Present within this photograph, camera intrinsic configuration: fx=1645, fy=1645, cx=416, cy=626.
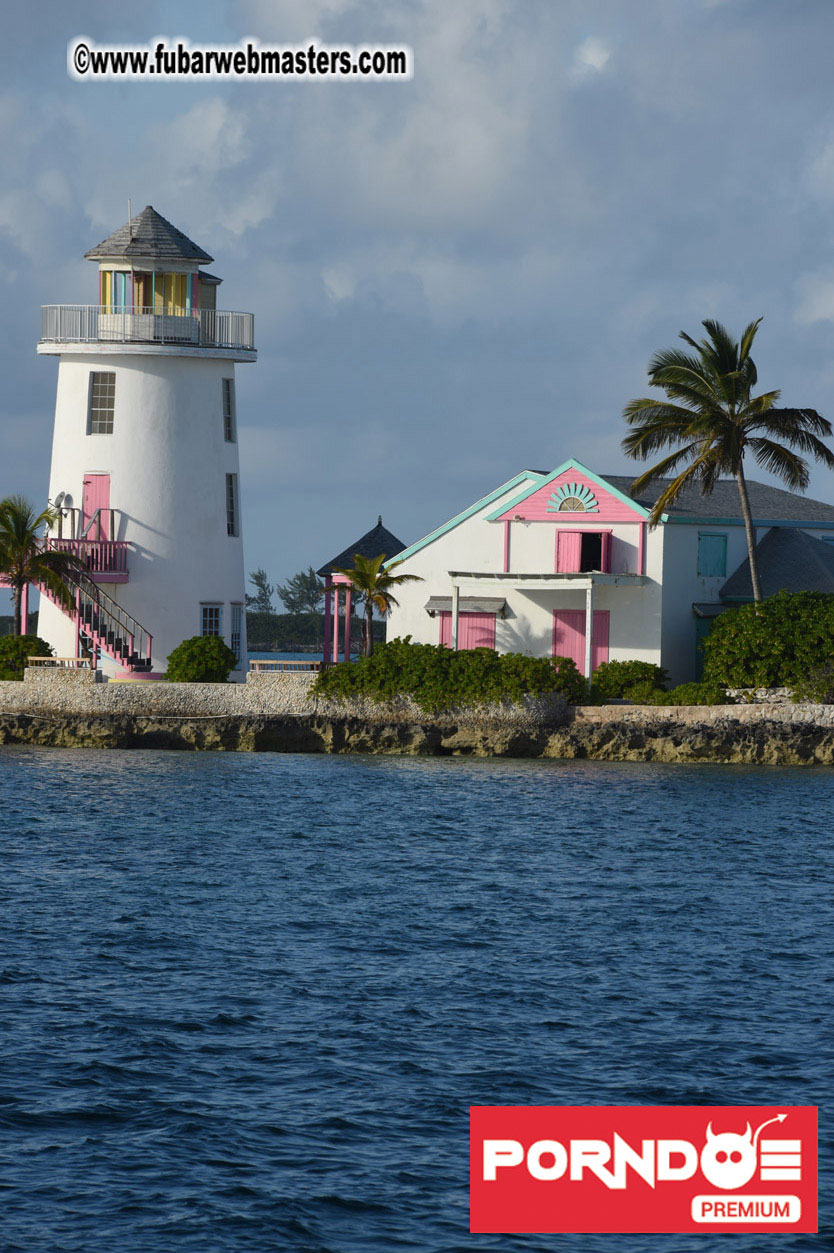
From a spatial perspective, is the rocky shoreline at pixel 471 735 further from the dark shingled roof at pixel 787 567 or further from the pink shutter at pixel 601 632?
the dark shingled roof at pixel 787 567

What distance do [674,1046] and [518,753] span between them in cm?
2650

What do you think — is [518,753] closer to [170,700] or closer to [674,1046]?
[170,700]

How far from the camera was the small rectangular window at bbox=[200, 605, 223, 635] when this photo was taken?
155 ft

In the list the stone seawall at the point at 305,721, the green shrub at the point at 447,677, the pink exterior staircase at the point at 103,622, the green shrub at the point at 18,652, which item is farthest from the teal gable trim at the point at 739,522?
the green shrub at the point at 18,652

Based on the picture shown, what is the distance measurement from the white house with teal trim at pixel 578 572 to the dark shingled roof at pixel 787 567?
0.07 metres

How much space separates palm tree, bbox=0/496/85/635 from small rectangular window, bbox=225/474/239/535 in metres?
4.96

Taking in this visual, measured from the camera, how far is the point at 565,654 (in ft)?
152

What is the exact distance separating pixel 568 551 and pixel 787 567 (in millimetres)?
6515

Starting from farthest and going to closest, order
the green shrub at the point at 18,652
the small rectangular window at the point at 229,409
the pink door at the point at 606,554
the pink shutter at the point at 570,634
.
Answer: the small rectangular window at the point at 229,409, the pink shutter at the point at 570,634, the pink door at the point at 606,554, the green shrub at the point at 18,652

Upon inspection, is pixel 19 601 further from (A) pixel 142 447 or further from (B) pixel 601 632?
(B) pixel 601 632

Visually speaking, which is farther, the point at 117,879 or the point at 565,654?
the point at 565,654

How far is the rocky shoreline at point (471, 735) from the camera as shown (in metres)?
40.9

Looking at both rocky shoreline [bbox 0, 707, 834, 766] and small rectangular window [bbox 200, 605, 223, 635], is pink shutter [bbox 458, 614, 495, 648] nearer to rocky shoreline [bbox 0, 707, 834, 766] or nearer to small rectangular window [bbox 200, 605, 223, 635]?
rocky shoreline [bbox 0, 707, 834, 766]

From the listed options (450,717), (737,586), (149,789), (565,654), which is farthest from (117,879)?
(737,586)
